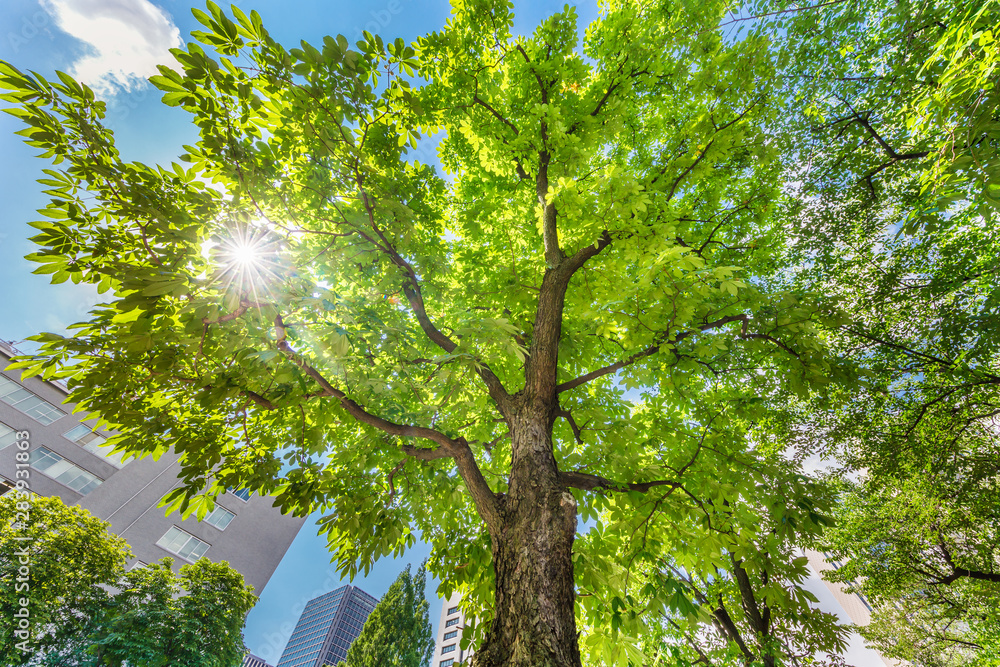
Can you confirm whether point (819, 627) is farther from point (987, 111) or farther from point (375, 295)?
point (375, 295)

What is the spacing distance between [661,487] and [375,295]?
393 cm

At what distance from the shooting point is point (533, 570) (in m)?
2.33

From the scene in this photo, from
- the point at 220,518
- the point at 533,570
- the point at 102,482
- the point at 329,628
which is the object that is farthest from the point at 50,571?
the point at 329,628

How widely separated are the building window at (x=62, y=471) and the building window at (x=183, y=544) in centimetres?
441

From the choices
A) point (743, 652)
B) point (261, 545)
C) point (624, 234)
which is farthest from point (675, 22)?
point (261, 545)

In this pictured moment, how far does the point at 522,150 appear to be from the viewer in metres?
4.76

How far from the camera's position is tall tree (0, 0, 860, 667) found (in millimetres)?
2328

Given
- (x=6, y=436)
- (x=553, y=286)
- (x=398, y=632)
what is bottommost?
(x=553, y=286)

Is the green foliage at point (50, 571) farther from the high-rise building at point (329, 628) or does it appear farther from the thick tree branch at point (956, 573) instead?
the high-rise building at point (329, 628)

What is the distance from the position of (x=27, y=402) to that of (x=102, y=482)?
5.67 meters

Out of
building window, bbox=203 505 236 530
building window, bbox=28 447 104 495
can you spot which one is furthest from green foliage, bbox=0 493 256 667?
building window, bbox=28 447 104 495

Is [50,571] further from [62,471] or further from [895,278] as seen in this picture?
[895,278]

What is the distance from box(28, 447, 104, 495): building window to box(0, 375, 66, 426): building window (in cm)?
163

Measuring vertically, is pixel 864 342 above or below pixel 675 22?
below
